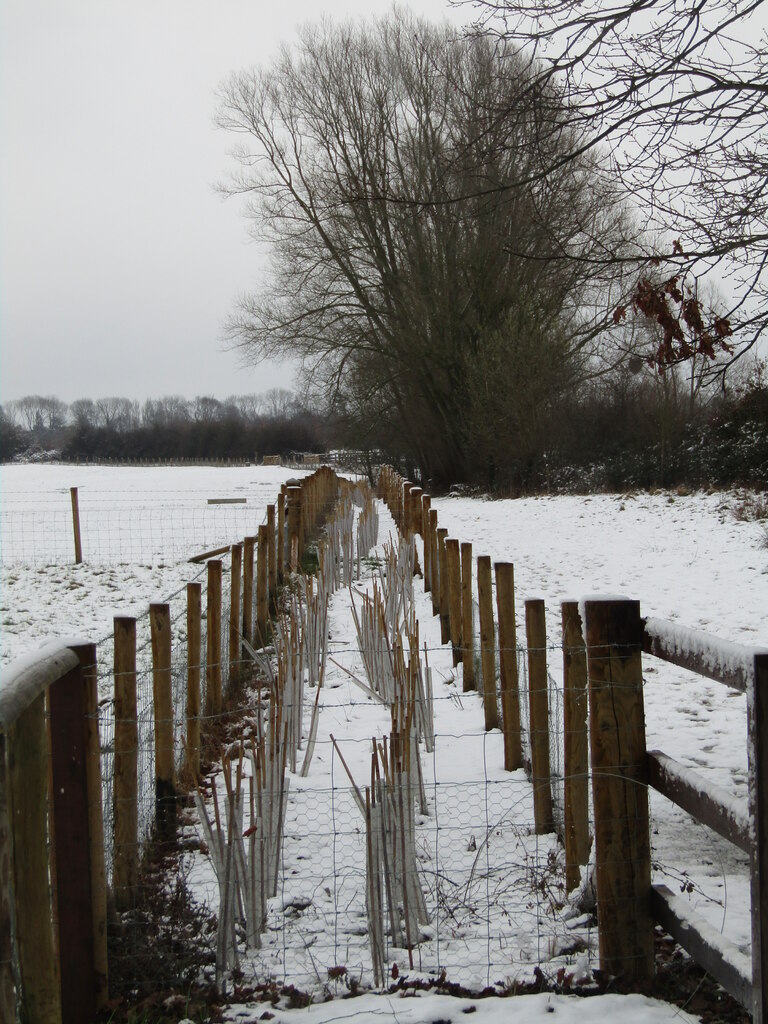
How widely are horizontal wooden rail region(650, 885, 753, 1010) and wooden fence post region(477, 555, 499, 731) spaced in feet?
6.87

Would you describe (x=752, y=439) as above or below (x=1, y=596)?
above

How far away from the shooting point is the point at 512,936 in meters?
3.02

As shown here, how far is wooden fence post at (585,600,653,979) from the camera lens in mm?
2730

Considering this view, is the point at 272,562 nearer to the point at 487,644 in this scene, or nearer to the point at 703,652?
the point at 487,644

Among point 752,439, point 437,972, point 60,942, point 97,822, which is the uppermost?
point 752,439

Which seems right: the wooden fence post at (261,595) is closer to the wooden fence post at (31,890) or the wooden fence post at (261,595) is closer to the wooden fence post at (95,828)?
the wooden fence post at (95,828)

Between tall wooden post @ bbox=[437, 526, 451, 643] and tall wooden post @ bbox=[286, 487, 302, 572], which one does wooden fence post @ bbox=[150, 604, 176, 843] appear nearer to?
tall wooden post @ bbox=[437, 526, 451, 643]

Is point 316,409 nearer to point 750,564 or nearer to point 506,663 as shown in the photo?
point 750,564

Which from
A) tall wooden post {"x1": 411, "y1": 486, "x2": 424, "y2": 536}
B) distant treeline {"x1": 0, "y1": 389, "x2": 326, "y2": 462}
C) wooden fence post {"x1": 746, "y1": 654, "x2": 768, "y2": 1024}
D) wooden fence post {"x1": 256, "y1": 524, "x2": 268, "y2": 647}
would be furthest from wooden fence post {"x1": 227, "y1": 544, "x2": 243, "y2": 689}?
distant treeline {"x1": 0, "y1": 389, "x2": 326, "y2": 462}

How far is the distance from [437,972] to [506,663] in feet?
6.13

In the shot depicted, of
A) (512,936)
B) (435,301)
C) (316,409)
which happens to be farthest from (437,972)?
(316,409)

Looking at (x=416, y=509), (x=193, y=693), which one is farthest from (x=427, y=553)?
(x=193, y=693)

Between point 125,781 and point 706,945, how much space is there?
6.74ft

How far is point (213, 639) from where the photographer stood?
563cm
